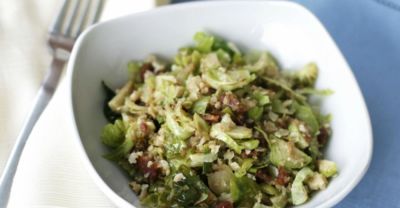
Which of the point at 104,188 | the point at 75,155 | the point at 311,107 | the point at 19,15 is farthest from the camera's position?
the point at 19,15

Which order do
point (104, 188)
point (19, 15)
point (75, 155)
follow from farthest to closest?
point (19, 15), point (75, 155), point (104, 188)

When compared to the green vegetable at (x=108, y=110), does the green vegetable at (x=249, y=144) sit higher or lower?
higher

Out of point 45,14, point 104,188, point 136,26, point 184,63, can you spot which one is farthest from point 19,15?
point 104,188

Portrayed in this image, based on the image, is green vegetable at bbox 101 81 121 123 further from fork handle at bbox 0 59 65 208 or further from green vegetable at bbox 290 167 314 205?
green vegetable at bbox 290 167 314 205

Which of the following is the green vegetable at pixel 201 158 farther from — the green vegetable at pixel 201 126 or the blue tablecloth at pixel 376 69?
the blue tablecloth at pixel 376 69

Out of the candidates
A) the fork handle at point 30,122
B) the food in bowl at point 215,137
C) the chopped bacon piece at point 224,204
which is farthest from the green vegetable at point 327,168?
the fork handle at point 30,122

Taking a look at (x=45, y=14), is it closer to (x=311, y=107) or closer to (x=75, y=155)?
(x=75, y=155)
